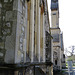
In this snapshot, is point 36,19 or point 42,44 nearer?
point 36,19

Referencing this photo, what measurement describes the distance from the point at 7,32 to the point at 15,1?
78 cm

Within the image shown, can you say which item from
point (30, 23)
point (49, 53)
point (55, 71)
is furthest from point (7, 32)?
point (55, 71)

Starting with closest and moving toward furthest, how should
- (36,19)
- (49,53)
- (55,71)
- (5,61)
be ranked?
(5,61), (36,19), (49,53), (55,71)

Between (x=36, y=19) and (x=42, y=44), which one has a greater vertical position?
(x=36, y=19)

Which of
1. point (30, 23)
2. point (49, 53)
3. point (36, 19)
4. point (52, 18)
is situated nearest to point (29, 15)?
point (30, 23)

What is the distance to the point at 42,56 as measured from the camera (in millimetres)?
7281

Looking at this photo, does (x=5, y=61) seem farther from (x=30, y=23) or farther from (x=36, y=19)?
(x=36, y=19)

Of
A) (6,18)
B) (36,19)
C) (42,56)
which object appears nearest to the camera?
(6,18)

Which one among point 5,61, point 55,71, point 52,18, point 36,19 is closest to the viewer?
point 5,61

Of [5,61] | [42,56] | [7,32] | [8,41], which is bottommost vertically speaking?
[42,56]

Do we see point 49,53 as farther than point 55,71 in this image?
No

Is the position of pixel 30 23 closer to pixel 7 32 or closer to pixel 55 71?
pixel 7 32

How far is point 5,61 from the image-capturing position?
8.70ft

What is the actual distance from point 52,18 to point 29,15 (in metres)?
15.4
